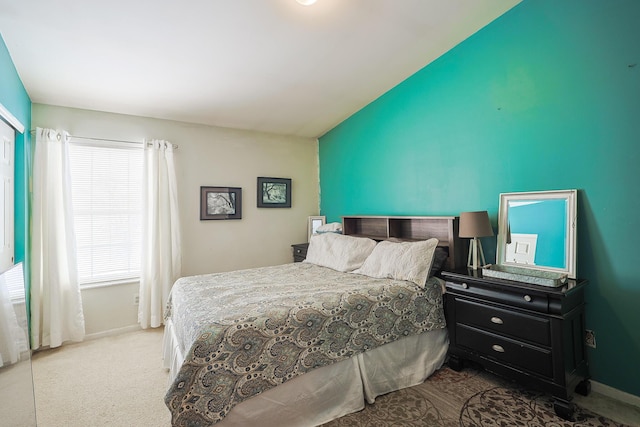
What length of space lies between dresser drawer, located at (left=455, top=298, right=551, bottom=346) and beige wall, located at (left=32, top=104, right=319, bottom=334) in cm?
275

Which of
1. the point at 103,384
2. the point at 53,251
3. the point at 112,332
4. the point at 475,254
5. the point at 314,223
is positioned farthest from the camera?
the point at 314,223

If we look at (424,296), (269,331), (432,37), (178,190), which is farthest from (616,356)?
(178,190)

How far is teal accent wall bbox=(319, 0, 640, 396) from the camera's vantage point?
184 cm

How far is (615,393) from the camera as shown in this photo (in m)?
1.88

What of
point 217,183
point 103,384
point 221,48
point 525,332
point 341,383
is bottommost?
point 103,384

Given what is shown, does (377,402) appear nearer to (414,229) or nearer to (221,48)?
(414,229)

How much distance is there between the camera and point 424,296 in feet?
7.56

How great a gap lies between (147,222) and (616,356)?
13.9ft

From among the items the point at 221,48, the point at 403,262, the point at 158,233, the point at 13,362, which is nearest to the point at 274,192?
the point at 158,233

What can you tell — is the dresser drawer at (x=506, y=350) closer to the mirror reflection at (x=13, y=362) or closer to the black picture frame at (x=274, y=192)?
the mirror reflection at (x=13, y=362)

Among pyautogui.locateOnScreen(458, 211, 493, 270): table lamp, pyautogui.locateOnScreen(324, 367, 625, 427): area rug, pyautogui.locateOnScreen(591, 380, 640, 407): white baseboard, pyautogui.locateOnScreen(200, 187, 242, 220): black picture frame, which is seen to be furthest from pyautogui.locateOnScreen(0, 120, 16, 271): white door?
pyautogui.locateOnScreen(591, 380, 640, 407): white baseboard

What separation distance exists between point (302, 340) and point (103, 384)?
1.74 metres

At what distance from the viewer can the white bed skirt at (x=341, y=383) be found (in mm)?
1647

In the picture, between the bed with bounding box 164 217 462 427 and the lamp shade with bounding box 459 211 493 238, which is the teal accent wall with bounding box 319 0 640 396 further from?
the bed with bounding box 164 217 462 427
